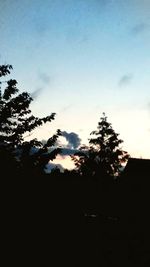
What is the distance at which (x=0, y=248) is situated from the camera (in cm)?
620

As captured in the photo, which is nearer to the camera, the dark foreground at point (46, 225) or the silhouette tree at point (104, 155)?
the dark foreground at point (46, 225)

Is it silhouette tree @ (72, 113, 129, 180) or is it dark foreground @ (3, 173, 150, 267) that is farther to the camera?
silhouette tree @ (72, 113, 129, 180)

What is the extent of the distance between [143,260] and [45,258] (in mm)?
7251

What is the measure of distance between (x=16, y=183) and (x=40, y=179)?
1.75 ft

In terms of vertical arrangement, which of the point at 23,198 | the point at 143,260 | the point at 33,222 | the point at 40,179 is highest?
the point at 40,179

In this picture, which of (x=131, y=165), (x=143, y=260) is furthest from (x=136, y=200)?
(x=143, y=260)

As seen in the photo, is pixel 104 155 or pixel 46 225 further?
pixel 104 155

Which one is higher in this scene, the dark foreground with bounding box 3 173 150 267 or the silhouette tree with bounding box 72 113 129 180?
the silhouette tree with bounding box 72 113 129 180

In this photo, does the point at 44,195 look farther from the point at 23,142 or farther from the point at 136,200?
the point at 136,200

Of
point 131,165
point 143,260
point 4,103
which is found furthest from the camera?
point 131,165

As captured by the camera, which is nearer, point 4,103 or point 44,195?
point 44,195

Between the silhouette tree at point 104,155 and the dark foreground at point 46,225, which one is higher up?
the silhouette tree at point 104,155

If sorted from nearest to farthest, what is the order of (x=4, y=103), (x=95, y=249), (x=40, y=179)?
(x=40, y=179)
(x=4, y=103)
(x=95, y=249)

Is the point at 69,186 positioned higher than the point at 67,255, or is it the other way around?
the point at 69,186
